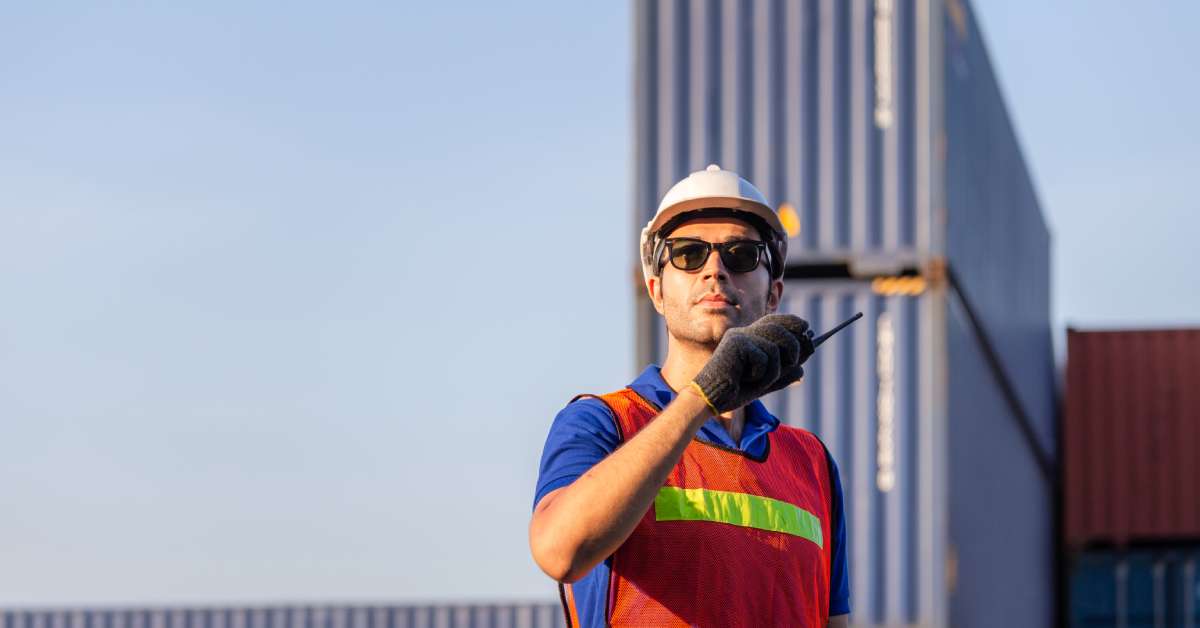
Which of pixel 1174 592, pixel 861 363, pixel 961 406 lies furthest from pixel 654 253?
pixel 1174 592

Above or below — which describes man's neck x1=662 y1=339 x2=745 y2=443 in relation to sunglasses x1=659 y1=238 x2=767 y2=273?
below

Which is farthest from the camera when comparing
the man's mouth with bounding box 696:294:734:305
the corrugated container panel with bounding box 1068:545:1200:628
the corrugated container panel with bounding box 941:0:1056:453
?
the corrugated container panel with bounding box 1068:545:1200:628

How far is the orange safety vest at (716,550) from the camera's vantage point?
3.53m

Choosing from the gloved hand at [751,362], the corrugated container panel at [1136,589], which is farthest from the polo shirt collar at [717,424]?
the corrugated container panel at [1136,589]

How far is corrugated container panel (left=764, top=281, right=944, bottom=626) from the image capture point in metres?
14.5

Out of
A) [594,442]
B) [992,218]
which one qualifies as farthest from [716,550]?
[992,218]

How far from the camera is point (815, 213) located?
14984mm

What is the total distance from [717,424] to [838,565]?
0.44 m

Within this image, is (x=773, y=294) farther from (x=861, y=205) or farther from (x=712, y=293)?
(x=861, y=205)

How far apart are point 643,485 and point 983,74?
15.6 m

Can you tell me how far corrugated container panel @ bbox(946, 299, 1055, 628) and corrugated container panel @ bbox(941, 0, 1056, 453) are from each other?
507mm

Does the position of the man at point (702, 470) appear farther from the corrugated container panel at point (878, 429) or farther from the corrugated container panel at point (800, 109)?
the corrugated container panel at point (800, 109)

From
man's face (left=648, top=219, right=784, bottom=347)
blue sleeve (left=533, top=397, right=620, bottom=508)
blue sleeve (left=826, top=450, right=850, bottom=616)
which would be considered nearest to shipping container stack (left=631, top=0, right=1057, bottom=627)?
blue sleeve (left=826, top=450, right=850, bottom=616)

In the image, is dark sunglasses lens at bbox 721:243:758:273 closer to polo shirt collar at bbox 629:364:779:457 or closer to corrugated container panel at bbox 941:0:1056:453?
polo shirt collar at bbox 629:364:779:457
